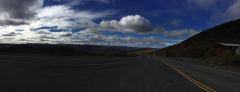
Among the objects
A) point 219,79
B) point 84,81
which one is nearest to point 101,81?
point 84,81

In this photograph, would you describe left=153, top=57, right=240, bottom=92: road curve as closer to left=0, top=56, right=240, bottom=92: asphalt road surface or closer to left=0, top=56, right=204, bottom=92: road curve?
left=0, top=56, right=240, bottom=92: asphalt road surface

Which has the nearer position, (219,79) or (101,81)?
(101,81)

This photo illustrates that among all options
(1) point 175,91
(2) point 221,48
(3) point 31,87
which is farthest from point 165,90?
(2) point 221,48

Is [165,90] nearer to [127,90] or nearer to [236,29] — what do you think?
[127,90]

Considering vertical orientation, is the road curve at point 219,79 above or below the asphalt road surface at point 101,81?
below

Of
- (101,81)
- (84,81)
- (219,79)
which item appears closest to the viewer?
(84,81)

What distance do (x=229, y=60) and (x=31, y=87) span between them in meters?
40.1

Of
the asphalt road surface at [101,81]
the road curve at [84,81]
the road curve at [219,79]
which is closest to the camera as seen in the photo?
the road curve at [84,81]

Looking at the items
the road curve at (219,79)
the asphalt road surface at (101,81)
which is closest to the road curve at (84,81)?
the asphalt road surface at (101,81)

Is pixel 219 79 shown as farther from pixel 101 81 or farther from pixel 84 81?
pixel 84 81

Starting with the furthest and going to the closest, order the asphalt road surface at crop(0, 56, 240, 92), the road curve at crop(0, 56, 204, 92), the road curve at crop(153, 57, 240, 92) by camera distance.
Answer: the road curve at crop(153, 57, 240, 92)
the asphalt road surface at crop(0, 56, 240, 92)
the road curve at crop(0, 56, 204, 92)

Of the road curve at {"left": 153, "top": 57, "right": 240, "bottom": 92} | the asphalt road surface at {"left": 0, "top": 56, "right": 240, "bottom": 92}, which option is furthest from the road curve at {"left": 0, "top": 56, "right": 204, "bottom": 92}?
the road curve at {"left": 153, "top": 57, "right": 240, "bottom": 92}

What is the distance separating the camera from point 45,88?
12.1 metres

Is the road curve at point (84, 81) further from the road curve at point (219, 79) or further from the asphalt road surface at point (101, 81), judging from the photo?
the road curve at point (219, 79)
